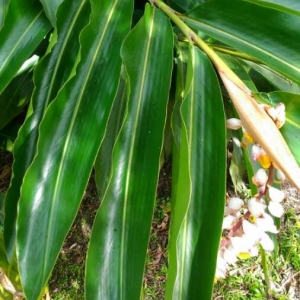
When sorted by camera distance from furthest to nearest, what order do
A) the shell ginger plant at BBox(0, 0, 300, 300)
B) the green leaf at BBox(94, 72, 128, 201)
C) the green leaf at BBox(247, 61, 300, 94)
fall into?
the green leaf at BBox(247, 61, 300, 94) → the green leaf at BBox(94, 72, 128, 201) → the shell ginger plant at BBox(0, 0, 300, 300)

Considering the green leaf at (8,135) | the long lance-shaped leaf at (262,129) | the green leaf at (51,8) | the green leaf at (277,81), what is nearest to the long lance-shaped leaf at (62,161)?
the green leaf at (51,8)

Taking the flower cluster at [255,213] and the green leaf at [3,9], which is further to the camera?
the green leaf at [3,9]

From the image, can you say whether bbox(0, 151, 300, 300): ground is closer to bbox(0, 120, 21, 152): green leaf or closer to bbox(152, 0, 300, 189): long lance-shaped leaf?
bbox(0, 120, 21, 152): green leaf

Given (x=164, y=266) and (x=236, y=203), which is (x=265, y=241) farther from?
(x=164, y=266)

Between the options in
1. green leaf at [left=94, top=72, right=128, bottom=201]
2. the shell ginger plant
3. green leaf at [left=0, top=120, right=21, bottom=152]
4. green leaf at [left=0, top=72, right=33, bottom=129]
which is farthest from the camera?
green leaf at [left=0, top=120, right=21, bottom=152]

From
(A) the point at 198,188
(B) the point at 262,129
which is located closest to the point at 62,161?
(A) the point at 198,188

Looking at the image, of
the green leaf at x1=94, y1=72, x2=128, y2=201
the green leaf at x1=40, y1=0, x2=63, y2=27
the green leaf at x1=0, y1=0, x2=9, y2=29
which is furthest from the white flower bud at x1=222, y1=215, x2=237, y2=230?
the green leaf at x1=0, y1=0, x2=9, y2=29

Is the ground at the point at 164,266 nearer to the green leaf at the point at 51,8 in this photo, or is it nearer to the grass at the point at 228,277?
the grass at the point at 228,277
